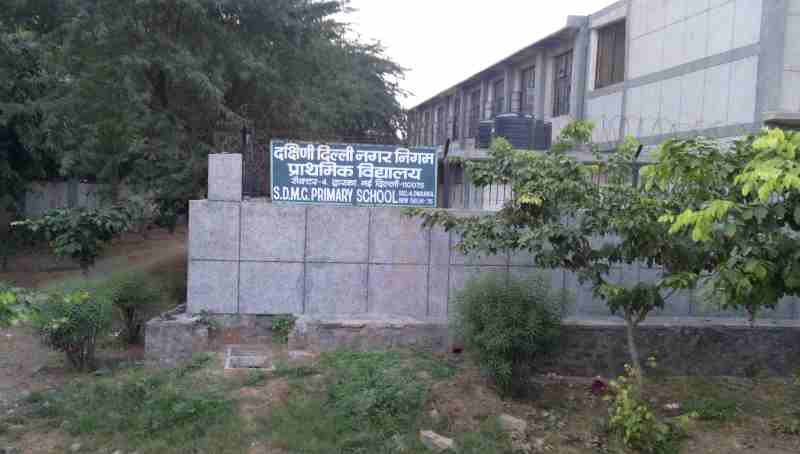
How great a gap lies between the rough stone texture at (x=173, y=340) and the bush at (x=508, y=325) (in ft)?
8.57

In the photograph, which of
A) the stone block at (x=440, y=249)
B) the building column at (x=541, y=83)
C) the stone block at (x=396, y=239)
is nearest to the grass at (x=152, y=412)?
the stone block at (x=396, y=239)

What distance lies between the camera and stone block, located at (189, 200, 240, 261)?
669 cm

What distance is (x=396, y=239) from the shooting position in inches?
271

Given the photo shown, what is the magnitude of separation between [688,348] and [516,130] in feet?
20.8

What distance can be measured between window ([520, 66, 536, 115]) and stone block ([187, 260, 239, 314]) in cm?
1373

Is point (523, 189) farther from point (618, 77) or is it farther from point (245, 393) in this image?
point (618, 77)

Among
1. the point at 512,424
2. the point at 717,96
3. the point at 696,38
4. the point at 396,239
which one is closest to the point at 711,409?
the point at 512,424

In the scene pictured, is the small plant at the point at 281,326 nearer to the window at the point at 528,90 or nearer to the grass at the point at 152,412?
the grass at the point at 152,412

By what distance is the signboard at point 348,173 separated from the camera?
686 centimetres

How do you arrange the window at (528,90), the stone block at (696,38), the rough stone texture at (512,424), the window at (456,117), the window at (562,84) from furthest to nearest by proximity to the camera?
the window at (456,117) → the window at (528,90) → the window at (562,84) → the stone block at (696,38) → the rough stone texture at (512,424)

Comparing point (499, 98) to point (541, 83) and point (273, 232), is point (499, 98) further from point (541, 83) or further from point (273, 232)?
point (273, 232)

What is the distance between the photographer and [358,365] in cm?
583

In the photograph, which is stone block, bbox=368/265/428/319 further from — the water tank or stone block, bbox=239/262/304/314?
the water tank

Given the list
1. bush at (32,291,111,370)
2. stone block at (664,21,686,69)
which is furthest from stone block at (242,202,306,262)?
stone block at (664,21,686,69)
